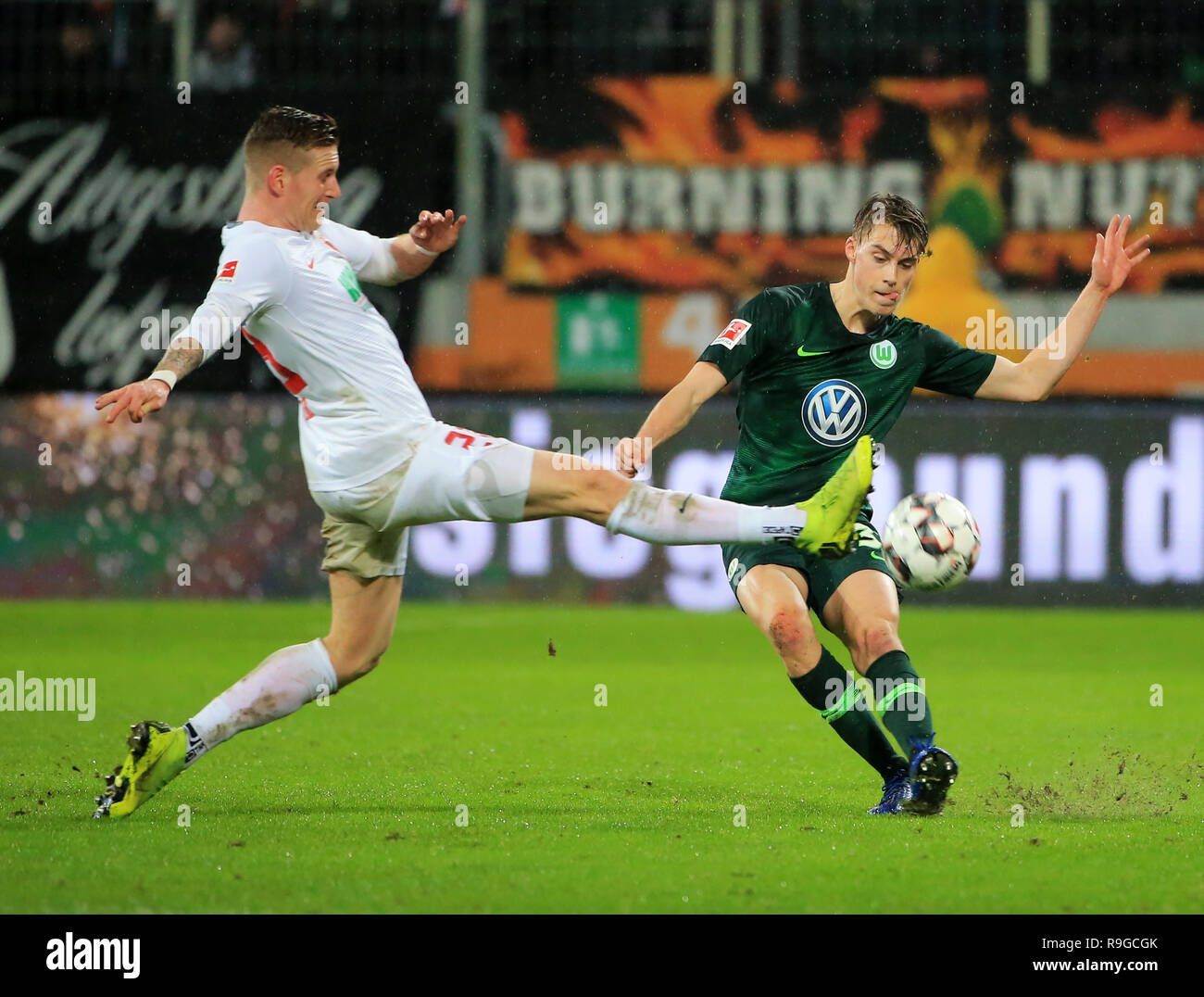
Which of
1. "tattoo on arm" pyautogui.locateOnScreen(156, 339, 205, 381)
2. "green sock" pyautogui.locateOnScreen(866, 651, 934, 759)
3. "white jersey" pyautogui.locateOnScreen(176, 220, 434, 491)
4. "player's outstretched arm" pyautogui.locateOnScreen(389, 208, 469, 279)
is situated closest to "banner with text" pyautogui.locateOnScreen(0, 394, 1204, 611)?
"player's outstretched arm" pyautogui.locateOnScreen(389, 208, 469, 279)

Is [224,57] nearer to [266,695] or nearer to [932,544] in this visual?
[266,695]

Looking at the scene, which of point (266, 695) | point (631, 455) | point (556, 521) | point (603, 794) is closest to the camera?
point (631, 455)

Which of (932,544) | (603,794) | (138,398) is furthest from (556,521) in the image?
(138,398)

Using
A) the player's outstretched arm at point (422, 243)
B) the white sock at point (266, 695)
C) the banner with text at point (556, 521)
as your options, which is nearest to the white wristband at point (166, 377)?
the white sock at point (266, 695)

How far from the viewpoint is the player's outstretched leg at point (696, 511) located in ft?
15.8

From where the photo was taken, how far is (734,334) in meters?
5.36

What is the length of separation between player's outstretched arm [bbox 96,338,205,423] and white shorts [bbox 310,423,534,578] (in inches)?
23.6

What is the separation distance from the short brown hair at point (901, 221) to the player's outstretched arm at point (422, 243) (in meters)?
1.34

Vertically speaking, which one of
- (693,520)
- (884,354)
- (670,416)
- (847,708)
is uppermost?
(884,354)

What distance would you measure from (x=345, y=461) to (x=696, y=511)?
1.05m

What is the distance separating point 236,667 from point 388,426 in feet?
18.2

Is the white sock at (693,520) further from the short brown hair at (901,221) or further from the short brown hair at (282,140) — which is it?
the short brown hair at (282,140)

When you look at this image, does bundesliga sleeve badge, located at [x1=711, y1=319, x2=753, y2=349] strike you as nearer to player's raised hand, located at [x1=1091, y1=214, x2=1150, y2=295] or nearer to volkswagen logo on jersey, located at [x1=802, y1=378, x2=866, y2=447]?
volkswagen logo on jersey, located at [x1=802, y1=378, x2=866, y2=447]

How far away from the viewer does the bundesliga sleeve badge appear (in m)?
5.32
